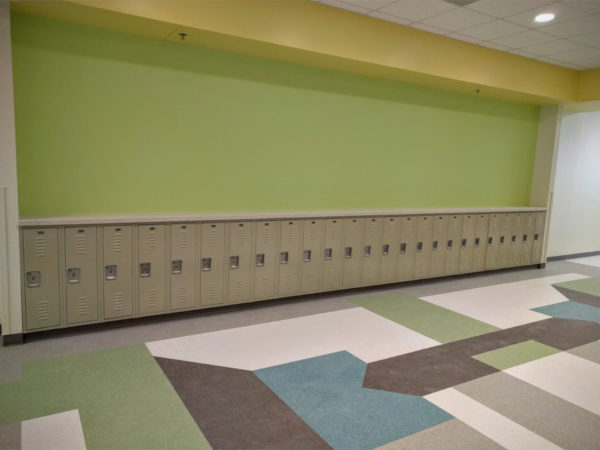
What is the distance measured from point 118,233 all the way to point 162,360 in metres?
1.32

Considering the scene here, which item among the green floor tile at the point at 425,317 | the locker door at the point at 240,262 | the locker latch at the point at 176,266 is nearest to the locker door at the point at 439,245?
the green floor tile at the point at 425,317

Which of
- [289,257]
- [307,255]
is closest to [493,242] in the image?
[307,255]

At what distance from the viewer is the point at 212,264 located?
16.2 ft

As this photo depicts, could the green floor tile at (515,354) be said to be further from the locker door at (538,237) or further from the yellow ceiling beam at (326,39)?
the locker door at (538,237)

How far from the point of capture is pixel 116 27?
4.42 metres

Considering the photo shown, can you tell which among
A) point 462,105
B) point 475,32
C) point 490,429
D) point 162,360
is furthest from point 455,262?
point 162,360

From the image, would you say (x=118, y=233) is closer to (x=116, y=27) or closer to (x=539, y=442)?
(x=116, y=27)

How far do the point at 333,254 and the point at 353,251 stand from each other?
1.07 feet

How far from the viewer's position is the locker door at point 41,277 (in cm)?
400

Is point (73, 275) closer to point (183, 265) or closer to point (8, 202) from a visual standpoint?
point (8, 202)

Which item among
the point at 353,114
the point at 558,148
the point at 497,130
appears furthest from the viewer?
the point at 558,148

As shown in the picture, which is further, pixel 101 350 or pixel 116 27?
pixel 116 27

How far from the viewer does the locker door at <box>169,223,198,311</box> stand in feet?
15.4

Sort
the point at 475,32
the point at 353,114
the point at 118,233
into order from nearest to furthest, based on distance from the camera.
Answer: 1. the point at 118,233
2. the point at 475,32
3. the point at 353,114
